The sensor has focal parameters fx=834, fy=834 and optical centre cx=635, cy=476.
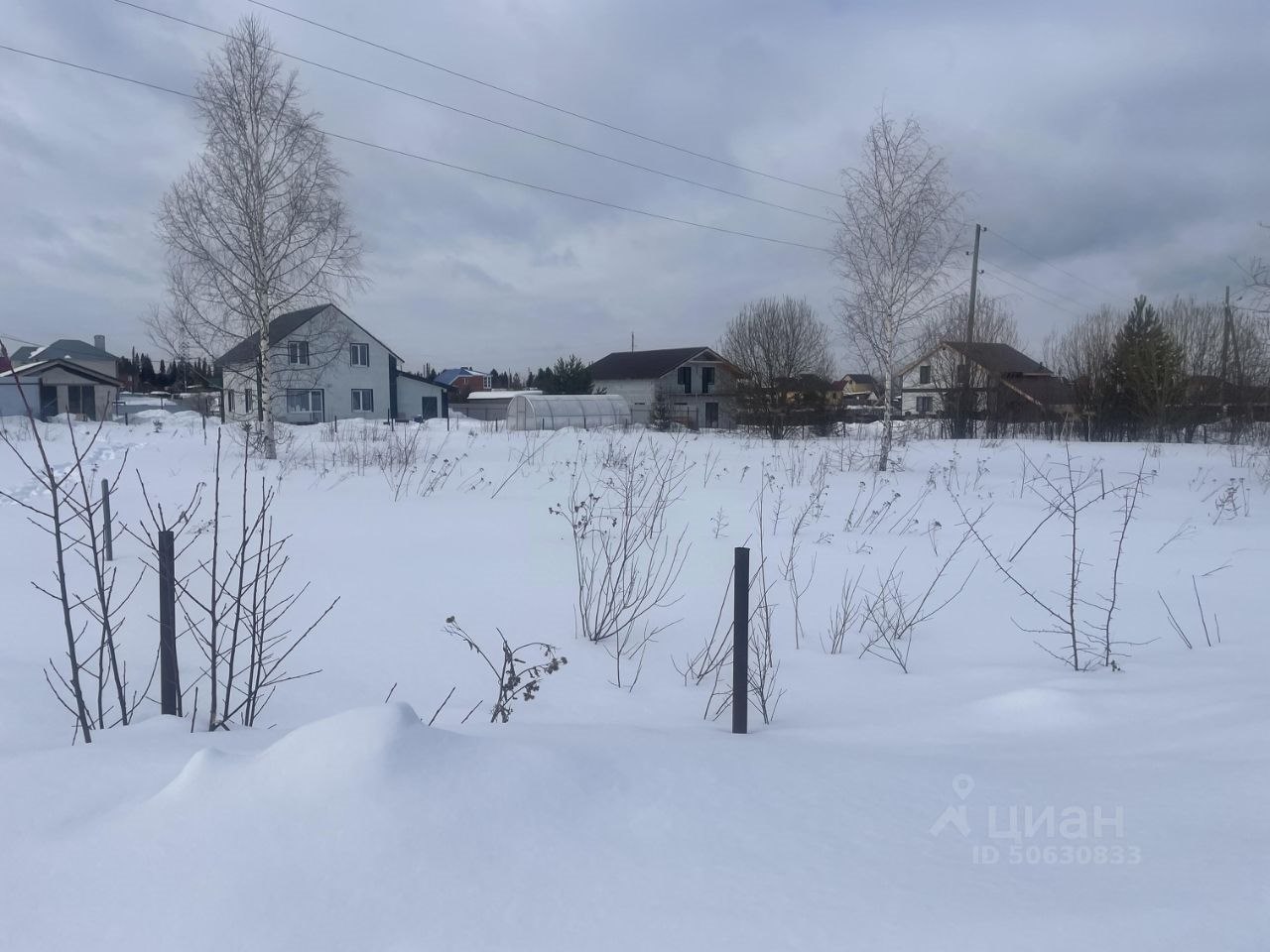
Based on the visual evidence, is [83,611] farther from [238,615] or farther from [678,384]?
[678,384]

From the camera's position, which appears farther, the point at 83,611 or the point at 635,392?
the point at 635,392

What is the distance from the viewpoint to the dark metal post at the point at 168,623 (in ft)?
10.4

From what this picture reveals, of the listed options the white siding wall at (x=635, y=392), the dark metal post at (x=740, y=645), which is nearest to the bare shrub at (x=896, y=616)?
the dark metal post at (x=740, y=645)

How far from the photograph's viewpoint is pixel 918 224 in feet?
49.2

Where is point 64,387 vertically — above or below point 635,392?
below

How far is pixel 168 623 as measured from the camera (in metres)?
3.21

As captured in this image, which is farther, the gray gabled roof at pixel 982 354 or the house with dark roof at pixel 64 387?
the house with dark roof at pixel 64 387

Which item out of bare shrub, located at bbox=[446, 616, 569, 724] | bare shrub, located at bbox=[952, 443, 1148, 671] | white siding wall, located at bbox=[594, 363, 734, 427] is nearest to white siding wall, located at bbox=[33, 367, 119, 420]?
white siding wall, located at bbox=[594, 363, 734, 427]

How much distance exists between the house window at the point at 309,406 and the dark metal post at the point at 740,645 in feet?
112

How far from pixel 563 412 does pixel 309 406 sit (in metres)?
11.0

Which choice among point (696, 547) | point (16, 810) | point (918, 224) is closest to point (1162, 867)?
point (16, 810)

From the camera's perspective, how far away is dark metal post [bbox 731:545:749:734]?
3129 millimetres

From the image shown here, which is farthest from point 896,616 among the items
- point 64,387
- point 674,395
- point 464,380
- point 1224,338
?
point 464,380

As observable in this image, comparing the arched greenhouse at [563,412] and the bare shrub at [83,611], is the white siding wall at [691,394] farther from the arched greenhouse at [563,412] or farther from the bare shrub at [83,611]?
the bare shrub at [83,611]
